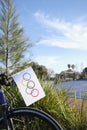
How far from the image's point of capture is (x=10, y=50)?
2080 cm

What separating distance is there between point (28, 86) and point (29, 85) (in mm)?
14

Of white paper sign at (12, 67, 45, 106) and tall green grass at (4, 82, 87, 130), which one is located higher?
white paper sign at (12, 67, 45, 106)

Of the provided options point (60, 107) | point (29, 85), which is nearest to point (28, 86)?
point (29, 85)

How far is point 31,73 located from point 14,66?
60.0 ft

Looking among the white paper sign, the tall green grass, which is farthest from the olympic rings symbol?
Answer: the tall green grass

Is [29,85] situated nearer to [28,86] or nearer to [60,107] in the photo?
[28,86]

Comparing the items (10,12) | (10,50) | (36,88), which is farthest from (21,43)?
(36,88)

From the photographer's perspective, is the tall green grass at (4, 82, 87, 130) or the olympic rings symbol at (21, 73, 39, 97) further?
the tall green grass at (4, 82, 87, 130)

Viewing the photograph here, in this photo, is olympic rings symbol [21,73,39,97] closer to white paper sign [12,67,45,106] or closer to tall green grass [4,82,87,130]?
white paper sign [12,67,45,106]

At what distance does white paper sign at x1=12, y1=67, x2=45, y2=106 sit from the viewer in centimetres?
272

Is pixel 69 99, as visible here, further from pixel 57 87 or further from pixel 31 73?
pixel 31 73

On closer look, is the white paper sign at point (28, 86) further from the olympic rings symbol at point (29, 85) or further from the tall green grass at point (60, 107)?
the tall green grass at point (60, 107)

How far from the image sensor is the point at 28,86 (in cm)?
282

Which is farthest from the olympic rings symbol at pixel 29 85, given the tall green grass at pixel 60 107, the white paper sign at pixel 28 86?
the tall green grass at pixel 60 107
